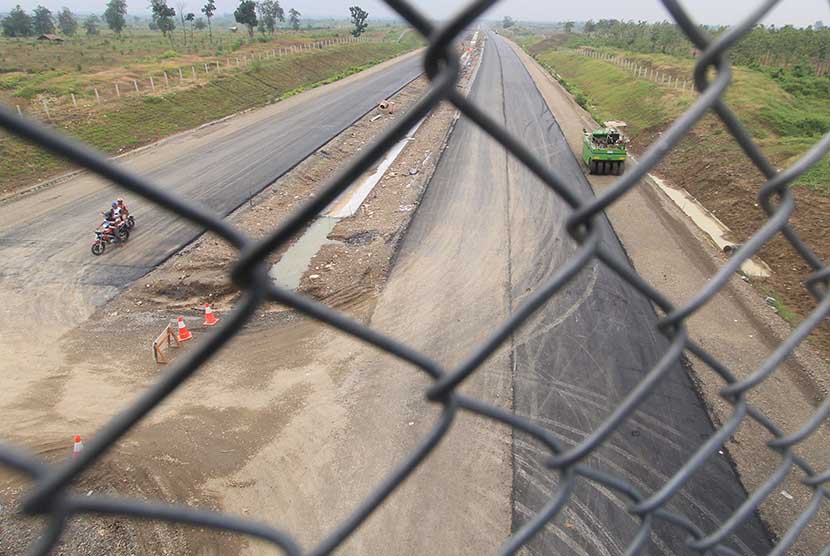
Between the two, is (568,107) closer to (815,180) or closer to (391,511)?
(815,180)

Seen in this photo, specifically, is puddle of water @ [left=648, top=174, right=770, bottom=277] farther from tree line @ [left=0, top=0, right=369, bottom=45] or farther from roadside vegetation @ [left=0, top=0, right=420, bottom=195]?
tree line @ [left=0, top=0, right=369, bottom=45]

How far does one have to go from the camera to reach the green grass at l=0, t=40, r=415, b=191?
732 inches

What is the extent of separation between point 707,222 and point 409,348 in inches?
638

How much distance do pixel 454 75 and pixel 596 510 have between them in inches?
254

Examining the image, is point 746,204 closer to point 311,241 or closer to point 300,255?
point 311,241

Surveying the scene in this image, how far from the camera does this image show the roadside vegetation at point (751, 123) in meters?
13.6

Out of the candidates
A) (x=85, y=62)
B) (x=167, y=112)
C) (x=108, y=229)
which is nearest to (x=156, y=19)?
(x=85, y=62)

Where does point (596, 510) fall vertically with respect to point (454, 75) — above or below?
below

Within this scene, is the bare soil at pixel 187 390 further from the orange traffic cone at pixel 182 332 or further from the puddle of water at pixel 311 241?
the puddle of water at pixel 311 241

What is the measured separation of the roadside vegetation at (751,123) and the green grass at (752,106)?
0.14 feet

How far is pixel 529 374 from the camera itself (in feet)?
28.3

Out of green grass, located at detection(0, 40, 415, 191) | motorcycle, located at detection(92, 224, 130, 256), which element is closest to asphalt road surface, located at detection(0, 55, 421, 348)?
motorcycle, located at detection(92, 224, 130, 256)

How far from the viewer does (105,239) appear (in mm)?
12766

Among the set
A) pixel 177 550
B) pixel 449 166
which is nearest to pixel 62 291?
pixel 177 550
